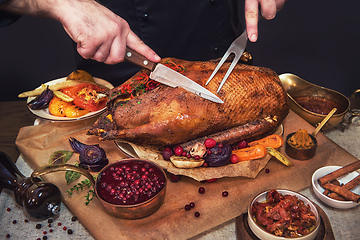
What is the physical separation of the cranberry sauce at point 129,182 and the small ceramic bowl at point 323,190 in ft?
2.76

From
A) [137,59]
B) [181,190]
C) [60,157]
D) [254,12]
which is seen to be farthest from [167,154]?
[254,12]

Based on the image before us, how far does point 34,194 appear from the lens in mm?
1801

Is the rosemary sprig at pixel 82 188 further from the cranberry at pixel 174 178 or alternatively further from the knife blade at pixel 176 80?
the knife blade at pixel 176 80

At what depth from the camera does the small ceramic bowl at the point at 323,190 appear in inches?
72.6

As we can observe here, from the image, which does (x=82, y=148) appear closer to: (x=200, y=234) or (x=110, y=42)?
(x=110, y=42)

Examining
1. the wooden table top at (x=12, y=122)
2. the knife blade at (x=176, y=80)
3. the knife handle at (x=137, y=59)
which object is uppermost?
the knife handle at (x=137, y=59)

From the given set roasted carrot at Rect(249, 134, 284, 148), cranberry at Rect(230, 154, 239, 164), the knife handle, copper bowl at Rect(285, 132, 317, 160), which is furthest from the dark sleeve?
copper bowl at Rect(285, 132, 317, 160)

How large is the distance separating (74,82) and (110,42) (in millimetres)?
1020

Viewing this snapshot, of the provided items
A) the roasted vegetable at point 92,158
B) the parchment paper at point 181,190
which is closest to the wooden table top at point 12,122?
the parchment paper at point 181,190

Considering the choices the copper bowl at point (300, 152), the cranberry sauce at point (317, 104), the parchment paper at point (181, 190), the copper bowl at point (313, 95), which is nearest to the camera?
the parchment paper at point (181, 190)

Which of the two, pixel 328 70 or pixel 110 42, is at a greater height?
pixel 110 42

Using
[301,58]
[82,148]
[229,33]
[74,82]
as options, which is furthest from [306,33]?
[82,148]

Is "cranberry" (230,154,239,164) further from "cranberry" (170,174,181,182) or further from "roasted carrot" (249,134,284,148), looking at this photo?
"cranberry" (170,174,181,182)

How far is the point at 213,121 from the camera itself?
2.12m
